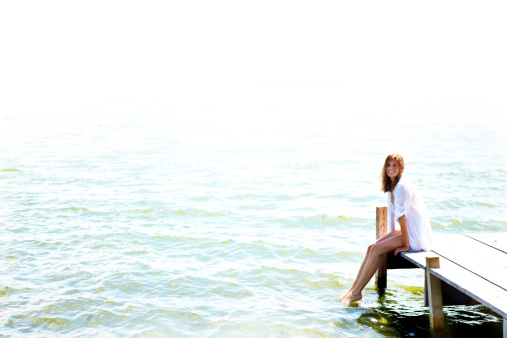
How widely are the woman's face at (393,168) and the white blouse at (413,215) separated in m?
0.13

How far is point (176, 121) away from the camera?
32.9 metres

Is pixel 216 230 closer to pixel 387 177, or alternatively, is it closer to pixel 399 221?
pixel 387 177

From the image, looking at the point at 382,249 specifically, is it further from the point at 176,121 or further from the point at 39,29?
the point at 39,29

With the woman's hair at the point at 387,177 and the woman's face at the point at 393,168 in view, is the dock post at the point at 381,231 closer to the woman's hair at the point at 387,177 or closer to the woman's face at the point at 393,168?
the woman's hair at the point at 387,177

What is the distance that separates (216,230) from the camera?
38.8 ft

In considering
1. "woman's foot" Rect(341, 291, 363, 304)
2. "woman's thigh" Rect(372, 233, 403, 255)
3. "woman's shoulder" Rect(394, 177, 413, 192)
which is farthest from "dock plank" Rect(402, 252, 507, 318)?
"woman's foot" Rect(341, 291, 363, 304)

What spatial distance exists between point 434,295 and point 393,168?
1590 millimetres

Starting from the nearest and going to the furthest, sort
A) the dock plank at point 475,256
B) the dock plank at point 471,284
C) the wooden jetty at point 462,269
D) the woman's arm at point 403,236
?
the dock plank at point 471,284 → the wooden jetty at point 462,269 → the dock plank at point 475,256 → the woman's arm at point 403,236

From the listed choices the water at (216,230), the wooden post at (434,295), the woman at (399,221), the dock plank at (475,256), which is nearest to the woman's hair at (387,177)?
the woman at (399,221)

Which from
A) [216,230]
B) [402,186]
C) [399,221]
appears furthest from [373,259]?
[216,230]

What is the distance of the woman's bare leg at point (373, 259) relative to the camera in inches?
276

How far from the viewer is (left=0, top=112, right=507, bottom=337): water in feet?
24.5

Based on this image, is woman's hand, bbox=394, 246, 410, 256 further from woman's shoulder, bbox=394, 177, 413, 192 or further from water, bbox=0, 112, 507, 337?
water, bbox=0, 112, 507, 337

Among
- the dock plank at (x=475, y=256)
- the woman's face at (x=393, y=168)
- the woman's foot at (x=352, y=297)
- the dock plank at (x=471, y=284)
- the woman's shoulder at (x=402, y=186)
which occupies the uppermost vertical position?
the woman's face at (x=393, y=168)
